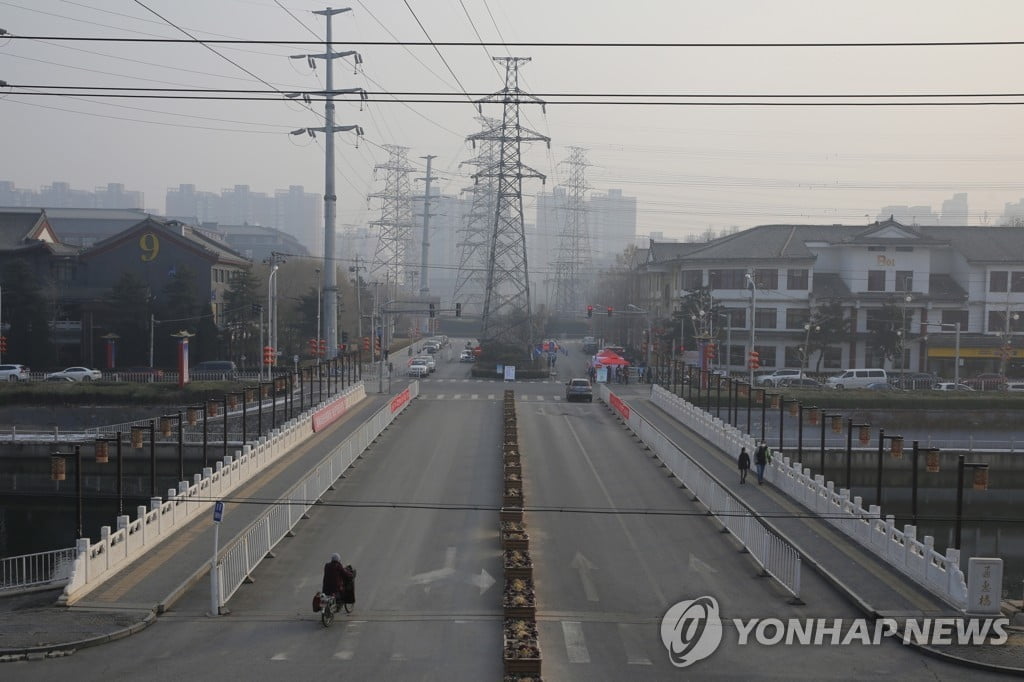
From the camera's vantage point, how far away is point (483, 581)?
1828cm

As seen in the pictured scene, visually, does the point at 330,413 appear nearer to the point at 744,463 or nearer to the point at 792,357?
the point at 744,463

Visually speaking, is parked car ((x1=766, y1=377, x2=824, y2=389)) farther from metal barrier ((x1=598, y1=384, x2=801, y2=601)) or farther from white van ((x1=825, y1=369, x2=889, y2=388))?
metal barrier ((x1=598, y1=384, x2=801, y2=601))

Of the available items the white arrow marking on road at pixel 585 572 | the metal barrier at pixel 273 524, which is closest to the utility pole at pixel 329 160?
the metal barrier at pixel 273 524

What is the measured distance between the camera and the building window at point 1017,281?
65.5 metres

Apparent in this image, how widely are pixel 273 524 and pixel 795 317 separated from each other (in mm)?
53459

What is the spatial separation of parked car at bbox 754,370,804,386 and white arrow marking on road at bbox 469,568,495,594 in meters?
40.9

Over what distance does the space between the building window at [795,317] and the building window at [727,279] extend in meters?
3.67

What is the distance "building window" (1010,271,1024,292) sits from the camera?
Answer: 65500mm

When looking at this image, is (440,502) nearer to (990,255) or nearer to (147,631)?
(147,631)

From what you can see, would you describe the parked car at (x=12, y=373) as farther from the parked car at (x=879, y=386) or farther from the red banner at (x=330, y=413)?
the parked car at (x=879, y=386)

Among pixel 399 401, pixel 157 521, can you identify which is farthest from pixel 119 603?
pixel 399 401

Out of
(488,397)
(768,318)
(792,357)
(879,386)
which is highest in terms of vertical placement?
(768,318)

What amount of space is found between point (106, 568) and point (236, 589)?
7.97ft

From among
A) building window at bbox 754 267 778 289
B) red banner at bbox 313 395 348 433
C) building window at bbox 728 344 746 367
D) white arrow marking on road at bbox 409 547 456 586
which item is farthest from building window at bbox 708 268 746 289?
white arrow marking on road at bbox 409 547 456 586
